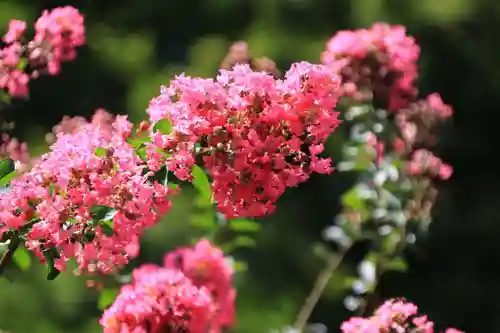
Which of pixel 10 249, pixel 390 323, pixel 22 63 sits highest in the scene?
pixel 22 63

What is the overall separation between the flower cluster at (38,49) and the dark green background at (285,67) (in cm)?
221

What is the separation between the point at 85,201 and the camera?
3.41ft

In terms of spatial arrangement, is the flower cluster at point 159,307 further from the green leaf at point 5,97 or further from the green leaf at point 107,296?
the green leaf at point 5,97

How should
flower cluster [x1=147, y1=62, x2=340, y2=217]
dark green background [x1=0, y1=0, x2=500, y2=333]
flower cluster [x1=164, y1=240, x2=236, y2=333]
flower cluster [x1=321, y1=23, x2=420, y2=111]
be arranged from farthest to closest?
dark green background [x1=0, y1=0, x2=500, y2=333] → flower cluster [x1=321, y1=23, x2=420, y2=111] → flower cluster [x1=164, y1=240, x2=236, y2=333] → flower cluster [x1=147, y1=62, x2=340, y2=217]

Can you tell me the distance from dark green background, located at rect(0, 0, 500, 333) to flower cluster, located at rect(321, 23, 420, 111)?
1.90m

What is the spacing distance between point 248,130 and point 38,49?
2.14ft

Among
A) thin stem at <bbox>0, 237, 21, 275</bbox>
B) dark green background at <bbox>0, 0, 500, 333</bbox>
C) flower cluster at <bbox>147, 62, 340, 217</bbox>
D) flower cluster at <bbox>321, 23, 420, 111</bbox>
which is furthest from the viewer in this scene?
dark green background at <bbox>0, 0, 500, 333</bbox>

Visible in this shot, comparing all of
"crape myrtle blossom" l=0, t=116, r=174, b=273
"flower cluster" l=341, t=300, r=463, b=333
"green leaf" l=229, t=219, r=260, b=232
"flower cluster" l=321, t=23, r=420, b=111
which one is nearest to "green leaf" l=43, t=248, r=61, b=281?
"crape myrtle blossom" l=0, t=116, r=174, b=273

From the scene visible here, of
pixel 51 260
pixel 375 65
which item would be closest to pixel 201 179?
pixel 51 260

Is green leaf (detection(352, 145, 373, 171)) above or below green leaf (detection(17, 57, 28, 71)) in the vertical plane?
above

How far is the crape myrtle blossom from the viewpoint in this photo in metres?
1.04

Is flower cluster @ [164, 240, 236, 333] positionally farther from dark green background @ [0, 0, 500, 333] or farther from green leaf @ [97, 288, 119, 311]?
dark green background @ [0, 0, 500, 333]

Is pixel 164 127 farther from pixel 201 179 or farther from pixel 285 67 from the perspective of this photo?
pixel 285 67

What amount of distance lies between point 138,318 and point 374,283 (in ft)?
2.58
